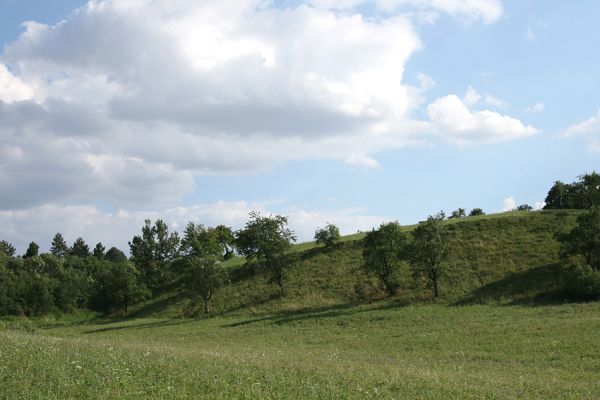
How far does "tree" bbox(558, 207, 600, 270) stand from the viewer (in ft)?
165

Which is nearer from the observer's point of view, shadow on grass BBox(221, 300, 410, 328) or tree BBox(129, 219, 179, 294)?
shadow on grass BBox(221, 300, 410, 328)

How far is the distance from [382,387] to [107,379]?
306 inches

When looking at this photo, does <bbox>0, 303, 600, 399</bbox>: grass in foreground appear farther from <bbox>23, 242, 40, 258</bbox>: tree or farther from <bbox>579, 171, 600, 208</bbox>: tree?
<bbox>23, 242, 40, 258</bbox>: tree

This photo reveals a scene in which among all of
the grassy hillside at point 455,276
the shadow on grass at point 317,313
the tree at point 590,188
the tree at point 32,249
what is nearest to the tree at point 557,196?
the tree at point 590,188

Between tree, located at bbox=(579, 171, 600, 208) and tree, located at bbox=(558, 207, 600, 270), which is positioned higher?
tree, located at bbox=(579, 171, 600, 208)

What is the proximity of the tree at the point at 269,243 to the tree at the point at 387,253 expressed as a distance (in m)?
14.2

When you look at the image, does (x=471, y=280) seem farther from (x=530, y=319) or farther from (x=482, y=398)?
(x=482, y=398)

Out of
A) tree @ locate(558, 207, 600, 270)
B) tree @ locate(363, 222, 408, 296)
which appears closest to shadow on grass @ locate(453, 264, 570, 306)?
tree @ locate(558, 207, 600, 270)

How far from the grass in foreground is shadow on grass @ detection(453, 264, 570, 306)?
613 centimetres

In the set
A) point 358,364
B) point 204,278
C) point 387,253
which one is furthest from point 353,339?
point 204,278

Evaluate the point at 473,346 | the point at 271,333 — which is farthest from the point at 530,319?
the point at 271,333

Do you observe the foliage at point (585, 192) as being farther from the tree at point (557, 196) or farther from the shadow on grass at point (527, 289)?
the shadow on grass at point (527, 289)

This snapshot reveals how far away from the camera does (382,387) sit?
14188 mm

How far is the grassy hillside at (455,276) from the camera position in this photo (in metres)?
52.5
